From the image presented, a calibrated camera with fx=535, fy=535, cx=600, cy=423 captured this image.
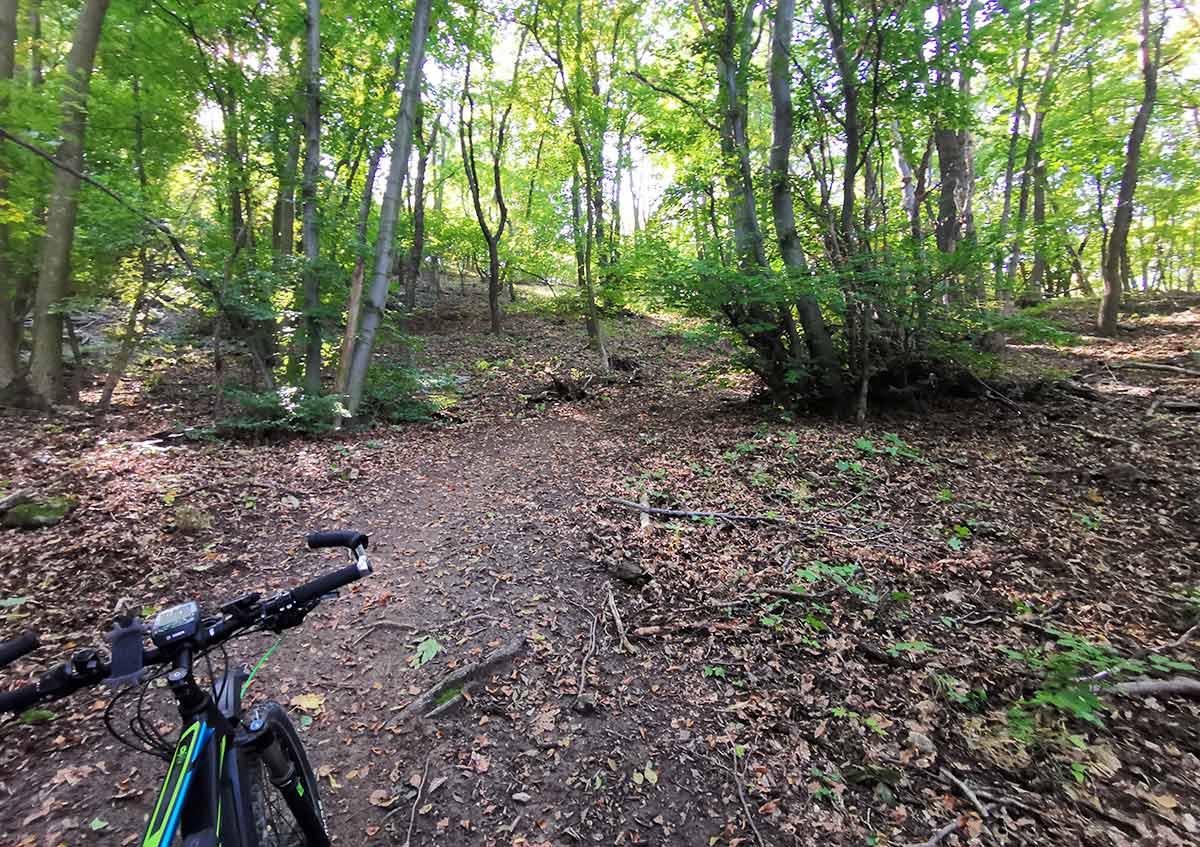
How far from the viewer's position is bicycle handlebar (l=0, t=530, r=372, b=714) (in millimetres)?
1452

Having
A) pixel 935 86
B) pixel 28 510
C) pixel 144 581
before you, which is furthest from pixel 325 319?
pixel 935 86

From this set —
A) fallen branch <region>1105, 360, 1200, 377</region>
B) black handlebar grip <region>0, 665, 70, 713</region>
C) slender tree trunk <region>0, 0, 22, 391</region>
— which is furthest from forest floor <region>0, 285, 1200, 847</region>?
black handlebar grip <region>0, 665, 70, 713</region>

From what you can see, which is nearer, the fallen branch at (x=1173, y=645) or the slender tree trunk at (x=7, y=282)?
the fallen branch at (x=1173, y=645)

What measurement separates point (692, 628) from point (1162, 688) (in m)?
2.89

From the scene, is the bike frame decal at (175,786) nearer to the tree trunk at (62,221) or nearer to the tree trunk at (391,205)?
the tree trunk at (391,205)

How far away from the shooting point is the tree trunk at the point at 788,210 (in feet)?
27.0

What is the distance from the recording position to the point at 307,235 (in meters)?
9.38

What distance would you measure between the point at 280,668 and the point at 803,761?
363 centimetres

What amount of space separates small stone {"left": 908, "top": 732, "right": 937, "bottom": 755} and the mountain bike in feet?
10.5

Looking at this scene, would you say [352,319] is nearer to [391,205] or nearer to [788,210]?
[391,205]

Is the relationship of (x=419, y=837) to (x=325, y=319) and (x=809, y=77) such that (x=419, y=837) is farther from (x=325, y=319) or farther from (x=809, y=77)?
(x=809, y=77)

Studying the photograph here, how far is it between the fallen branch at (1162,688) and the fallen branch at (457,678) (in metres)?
3.94

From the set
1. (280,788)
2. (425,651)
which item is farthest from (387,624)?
(280,788)

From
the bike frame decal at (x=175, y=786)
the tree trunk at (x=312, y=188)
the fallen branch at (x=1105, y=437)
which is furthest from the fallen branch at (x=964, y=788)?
the tree trunk at (x=312, y=188)
